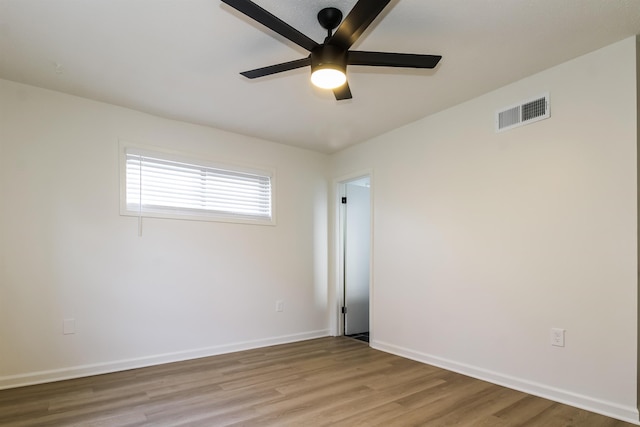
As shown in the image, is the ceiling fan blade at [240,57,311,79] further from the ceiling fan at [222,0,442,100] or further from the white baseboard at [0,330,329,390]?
the white baseboard at [0,330,329,390]

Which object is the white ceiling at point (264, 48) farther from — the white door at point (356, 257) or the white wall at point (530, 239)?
the white door at point (356, 257)

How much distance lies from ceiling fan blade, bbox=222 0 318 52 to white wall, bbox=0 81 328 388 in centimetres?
231

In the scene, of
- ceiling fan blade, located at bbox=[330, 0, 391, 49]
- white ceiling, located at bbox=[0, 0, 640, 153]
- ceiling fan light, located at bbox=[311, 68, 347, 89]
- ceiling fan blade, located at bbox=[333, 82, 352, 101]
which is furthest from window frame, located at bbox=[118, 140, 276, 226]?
ceiling fan blade, located at bbox=[330, 0, 391, 49]

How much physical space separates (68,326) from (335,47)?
306cm

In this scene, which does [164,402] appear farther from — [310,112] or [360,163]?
[360,163]

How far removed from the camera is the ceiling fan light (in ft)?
6.24

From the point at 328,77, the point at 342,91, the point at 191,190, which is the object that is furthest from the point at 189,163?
the point at 328,77

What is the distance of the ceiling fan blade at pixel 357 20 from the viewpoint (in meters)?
1.51

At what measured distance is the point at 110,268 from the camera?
3217 millimetres

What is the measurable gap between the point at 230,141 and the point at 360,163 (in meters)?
1.55

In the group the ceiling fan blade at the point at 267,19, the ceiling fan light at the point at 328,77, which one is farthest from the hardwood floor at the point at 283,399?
the ceiling fan blade at the point at 267,19

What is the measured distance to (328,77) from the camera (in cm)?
196

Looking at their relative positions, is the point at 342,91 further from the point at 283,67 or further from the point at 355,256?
the point at 355,256

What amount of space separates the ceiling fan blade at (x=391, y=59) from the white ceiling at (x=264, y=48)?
0.96 ft
